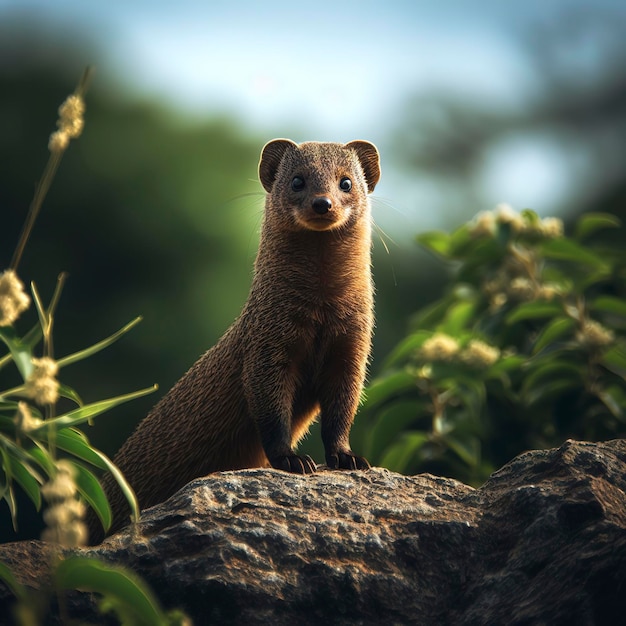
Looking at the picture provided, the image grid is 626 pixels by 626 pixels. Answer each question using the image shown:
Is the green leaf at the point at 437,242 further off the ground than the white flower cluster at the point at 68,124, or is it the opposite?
the white flower cluster at the point at 68,124

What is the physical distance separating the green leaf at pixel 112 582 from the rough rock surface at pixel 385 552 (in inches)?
28.4

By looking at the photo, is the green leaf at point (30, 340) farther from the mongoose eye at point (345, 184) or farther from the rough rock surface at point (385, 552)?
the mongoose eye at point (345, 184)

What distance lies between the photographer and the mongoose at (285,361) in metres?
5.14

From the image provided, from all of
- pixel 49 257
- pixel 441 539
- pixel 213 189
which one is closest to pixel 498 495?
pixel 441 539

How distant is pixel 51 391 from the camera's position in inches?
108

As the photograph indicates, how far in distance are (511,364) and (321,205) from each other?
1965mm

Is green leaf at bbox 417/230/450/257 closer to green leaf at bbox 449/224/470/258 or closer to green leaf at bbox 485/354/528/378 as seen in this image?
green leaf at bbox 449/224/470/258

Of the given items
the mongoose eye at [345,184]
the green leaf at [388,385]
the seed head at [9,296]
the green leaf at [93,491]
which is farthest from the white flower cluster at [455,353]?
the seed head at [9,296]

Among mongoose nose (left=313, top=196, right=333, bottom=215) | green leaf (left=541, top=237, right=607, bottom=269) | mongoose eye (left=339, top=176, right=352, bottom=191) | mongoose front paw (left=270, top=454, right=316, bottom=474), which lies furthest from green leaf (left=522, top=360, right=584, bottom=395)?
mongoose front paw (left=270, top=454, right=316, bottom=474)

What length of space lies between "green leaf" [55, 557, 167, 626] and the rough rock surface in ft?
2.37

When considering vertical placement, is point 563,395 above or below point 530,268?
below

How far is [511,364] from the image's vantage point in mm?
6414

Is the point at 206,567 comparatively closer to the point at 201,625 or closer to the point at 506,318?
the point at 201,625

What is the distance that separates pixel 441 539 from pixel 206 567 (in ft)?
3.06
